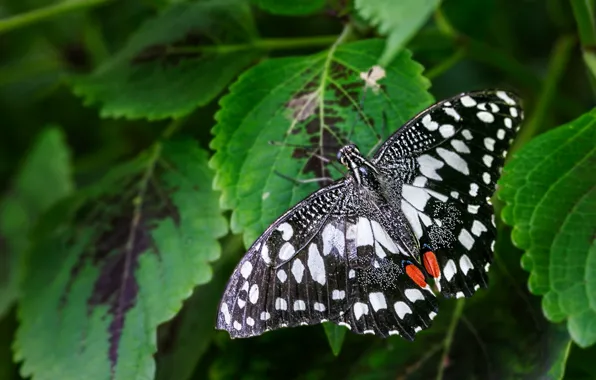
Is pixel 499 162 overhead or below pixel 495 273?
overhead

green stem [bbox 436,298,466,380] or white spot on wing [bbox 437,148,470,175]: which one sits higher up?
white spot on wing [bbox 437,148,470,175]

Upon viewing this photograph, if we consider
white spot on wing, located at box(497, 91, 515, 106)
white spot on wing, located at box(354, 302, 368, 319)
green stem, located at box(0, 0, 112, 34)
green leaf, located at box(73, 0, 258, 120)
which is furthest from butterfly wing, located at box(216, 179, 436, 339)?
green stem, located at box(0, 0, 112, 34)

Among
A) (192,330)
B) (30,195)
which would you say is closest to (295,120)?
(192,330)

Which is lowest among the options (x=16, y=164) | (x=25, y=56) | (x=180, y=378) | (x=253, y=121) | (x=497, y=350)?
(x=497, y=350)

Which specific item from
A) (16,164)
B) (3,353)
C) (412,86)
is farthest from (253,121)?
(16,164)

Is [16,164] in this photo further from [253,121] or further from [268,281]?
[268,281]

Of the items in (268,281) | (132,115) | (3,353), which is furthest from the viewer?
(3,353)

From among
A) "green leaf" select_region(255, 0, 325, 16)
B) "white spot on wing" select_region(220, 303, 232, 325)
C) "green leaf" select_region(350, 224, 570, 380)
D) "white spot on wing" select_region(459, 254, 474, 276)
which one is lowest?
"green leaf" select_region(350, 224, 570, 380)

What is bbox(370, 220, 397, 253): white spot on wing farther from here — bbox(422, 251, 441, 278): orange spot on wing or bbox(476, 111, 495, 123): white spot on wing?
bbox(476, 111, 495, 123): white spot on wing
